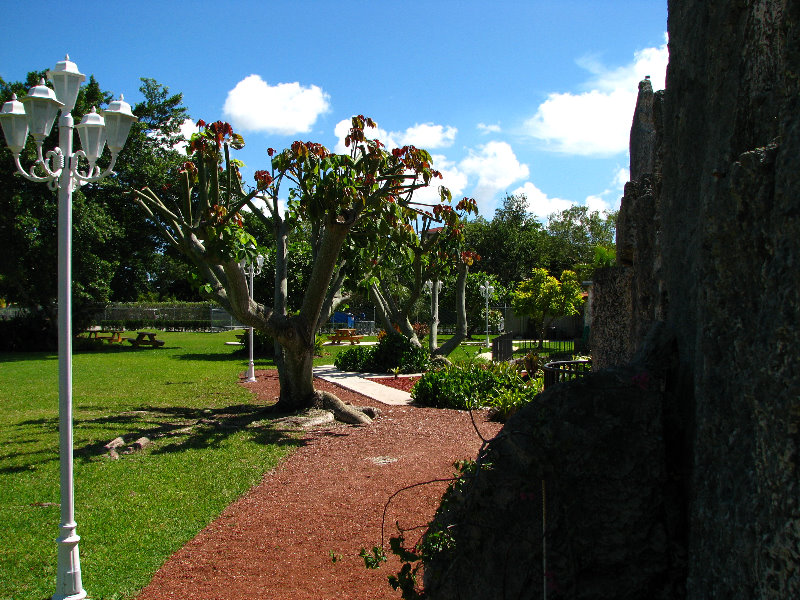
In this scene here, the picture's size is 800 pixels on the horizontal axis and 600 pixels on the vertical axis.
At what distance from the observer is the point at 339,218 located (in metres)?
9.45

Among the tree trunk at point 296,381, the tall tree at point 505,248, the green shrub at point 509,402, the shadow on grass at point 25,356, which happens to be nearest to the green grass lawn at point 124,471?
the tree trunk at point 296,381

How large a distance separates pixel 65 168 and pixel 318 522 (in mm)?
3458

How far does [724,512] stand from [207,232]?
304 inches

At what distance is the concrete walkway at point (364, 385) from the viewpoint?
12898 mm

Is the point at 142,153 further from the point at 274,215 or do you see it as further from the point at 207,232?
the point at 207,232

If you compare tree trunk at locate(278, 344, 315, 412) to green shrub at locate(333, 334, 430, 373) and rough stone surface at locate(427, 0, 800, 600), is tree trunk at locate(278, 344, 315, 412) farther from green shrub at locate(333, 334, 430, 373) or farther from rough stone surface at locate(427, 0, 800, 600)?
rough stone surface at locate(427, 0, 800, 600)

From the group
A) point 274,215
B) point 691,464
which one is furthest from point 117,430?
point 691,464

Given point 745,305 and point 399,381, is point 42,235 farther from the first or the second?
point 745,305

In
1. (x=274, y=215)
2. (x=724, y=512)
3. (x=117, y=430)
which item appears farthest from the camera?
(x=274, y=215)

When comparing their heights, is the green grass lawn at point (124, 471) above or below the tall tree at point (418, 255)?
below

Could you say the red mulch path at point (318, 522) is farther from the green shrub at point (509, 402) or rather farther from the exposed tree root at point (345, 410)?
the exposed tree root at point (345, 410)

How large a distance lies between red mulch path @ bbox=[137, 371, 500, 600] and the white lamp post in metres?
0.58

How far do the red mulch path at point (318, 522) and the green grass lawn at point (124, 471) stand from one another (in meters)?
0.28

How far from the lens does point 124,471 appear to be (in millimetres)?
7496
